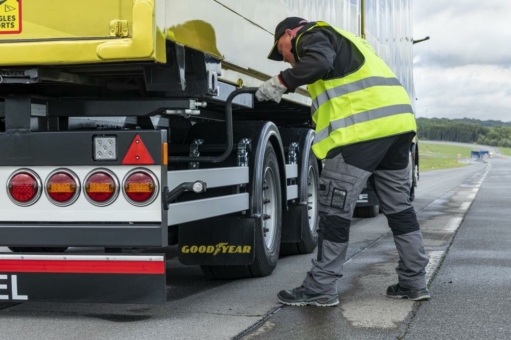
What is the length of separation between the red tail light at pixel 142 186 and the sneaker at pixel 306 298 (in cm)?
128

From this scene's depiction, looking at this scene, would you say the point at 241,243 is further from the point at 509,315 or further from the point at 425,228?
the point at 425,228

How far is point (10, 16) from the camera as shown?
4.55 meters

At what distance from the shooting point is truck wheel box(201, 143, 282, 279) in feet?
21.0

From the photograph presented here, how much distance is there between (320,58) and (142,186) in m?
1.36

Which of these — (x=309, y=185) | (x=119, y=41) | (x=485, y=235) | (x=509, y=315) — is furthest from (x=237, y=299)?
(x=485, y=235)

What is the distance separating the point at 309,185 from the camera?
28.6 ft

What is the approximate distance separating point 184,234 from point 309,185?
2914mm

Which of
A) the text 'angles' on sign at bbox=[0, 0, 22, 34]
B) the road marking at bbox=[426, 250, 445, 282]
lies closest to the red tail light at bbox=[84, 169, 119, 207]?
the text 'angles' on sign at bbox=[0, 0, 22, 34]

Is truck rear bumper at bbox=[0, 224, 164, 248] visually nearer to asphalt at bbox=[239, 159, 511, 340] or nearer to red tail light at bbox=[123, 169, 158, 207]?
red tail light at bbox=[123, 169, 158, 207]

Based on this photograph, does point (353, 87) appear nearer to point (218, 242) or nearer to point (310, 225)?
point (218, 242)

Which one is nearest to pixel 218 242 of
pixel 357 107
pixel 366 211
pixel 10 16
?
pixel 357 107

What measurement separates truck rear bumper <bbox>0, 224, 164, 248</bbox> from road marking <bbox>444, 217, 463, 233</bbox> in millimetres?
6541

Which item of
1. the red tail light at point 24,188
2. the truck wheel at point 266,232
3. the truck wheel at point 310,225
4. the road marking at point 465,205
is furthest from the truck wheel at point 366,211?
the red tail light at point 24,188

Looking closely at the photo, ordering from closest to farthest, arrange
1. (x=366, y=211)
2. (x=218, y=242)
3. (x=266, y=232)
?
(x=218, y=242)
(x=266, y=232)
(x=366, y=211)
